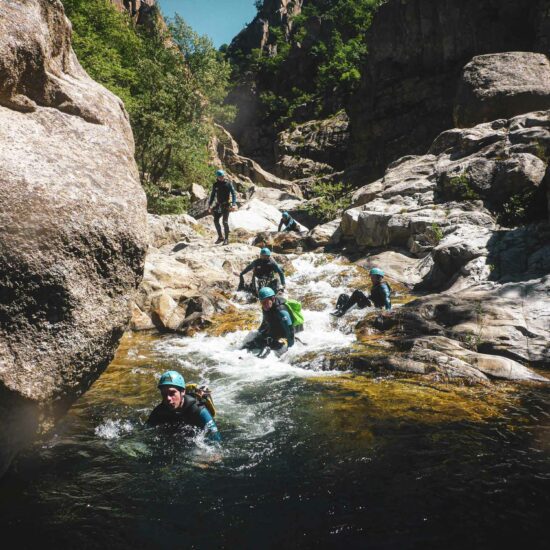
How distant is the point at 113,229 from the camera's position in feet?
14.6

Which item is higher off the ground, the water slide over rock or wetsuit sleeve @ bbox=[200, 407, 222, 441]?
the water slide over rock

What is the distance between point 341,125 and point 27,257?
49.9 metres

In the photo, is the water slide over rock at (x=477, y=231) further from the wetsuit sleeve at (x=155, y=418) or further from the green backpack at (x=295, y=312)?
the wetsuit sleeve at (x=155, y=418)

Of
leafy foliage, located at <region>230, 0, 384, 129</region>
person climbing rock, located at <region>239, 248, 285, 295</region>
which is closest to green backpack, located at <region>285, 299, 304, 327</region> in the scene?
person climbing rock, located at <region>239, 248, 285, 295</region>

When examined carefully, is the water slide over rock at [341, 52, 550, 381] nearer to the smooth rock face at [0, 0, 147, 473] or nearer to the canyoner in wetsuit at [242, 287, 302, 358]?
the canyoner in wetsuit at [242, 287, 302, 358]

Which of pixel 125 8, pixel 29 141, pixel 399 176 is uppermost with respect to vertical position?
pixel 125 8

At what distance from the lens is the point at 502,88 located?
22.5 meters

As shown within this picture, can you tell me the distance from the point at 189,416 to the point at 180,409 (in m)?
0.16

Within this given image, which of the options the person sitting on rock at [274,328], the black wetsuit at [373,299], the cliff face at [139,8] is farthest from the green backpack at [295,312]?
the cliff face at [139,8]

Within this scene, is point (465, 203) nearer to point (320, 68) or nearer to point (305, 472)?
point (305, 472)

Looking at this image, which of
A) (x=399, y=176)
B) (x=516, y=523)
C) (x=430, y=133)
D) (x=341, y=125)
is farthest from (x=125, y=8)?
(x=516, y=523)

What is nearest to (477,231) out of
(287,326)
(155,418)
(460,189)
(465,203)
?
(465,203)

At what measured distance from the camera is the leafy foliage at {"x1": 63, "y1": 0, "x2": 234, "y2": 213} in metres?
25.7

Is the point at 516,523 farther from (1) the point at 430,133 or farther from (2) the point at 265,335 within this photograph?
(1) the point at 430,133
